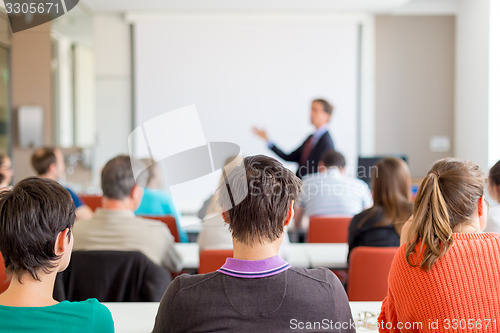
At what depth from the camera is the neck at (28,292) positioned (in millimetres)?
1277

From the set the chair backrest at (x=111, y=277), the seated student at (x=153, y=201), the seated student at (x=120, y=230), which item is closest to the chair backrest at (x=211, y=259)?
the chair backrest at (x=111, y=277)

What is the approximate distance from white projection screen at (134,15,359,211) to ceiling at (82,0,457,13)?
0.51ft

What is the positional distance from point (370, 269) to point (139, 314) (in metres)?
1.05

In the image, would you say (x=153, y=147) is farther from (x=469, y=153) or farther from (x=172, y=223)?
(x=469, y=153)

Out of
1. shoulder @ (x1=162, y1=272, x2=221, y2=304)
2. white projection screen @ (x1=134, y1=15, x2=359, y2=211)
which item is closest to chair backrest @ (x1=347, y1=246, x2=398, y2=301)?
shoulder @ (x1=162, y1=272, x2=221, y2=304)

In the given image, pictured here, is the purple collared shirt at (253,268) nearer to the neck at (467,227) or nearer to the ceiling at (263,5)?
the neck at (467,227)

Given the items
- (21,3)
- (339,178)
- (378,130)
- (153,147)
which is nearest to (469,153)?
(378,130)

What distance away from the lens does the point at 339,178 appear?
12.8ft

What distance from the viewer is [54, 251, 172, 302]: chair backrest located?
2.20 meters

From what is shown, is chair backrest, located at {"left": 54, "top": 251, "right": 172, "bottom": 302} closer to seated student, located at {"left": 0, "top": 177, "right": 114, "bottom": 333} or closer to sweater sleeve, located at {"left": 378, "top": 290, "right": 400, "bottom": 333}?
seated student, located at {"left": 0, "top": 177, "right": 114, "bottom": 333}

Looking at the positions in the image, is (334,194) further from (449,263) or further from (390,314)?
(449,263)

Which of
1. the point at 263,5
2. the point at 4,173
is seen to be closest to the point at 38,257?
the point at 4,173

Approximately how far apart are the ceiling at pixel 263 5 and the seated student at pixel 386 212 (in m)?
4.20

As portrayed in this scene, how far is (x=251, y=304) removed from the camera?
4.11 ft
